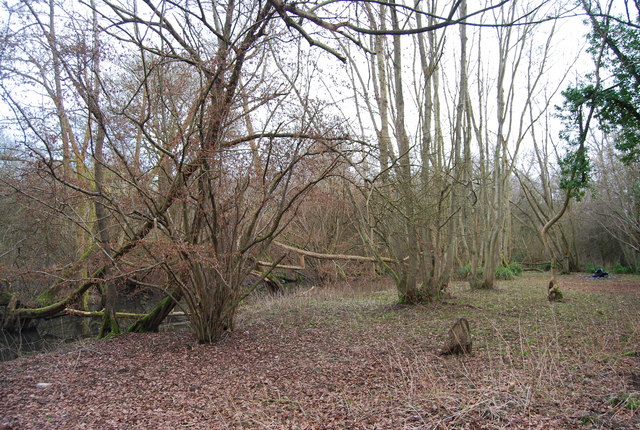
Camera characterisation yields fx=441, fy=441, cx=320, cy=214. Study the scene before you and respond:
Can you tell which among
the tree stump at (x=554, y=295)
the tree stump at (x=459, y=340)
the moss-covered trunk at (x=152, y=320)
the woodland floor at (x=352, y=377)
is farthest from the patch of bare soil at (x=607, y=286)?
the moss-covered trunk at (x=152, y=320)

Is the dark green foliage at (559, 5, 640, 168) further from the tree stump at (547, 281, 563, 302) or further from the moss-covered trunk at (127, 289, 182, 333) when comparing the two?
the moss-covered trunk at (127, 289, 182, 333)

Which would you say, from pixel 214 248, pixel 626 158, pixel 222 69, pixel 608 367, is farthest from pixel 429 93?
pixel 608 367

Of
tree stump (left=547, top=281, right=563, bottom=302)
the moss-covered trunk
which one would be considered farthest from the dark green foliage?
the moss-covered trunk

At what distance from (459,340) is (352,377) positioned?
1243 millimetres

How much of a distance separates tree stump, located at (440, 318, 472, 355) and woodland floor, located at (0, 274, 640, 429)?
0.14m

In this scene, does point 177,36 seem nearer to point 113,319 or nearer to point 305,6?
point 305,6

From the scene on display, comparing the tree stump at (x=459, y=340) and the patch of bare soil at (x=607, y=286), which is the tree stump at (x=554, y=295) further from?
the tree stump at (x=459, y=340)

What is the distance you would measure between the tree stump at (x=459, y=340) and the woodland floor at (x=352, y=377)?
0.46 ft

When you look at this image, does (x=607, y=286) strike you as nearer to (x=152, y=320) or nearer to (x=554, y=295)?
(x=554, y=295)

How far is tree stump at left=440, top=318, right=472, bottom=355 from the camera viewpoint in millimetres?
4684

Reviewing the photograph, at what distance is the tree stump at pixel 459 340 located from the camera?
4.68 meters

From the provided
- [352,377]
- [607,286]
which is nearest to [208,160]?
[352,377]

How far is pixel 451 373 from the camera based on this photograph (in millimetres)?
4059

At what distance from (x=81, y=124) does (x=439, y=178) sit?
7.27 m
